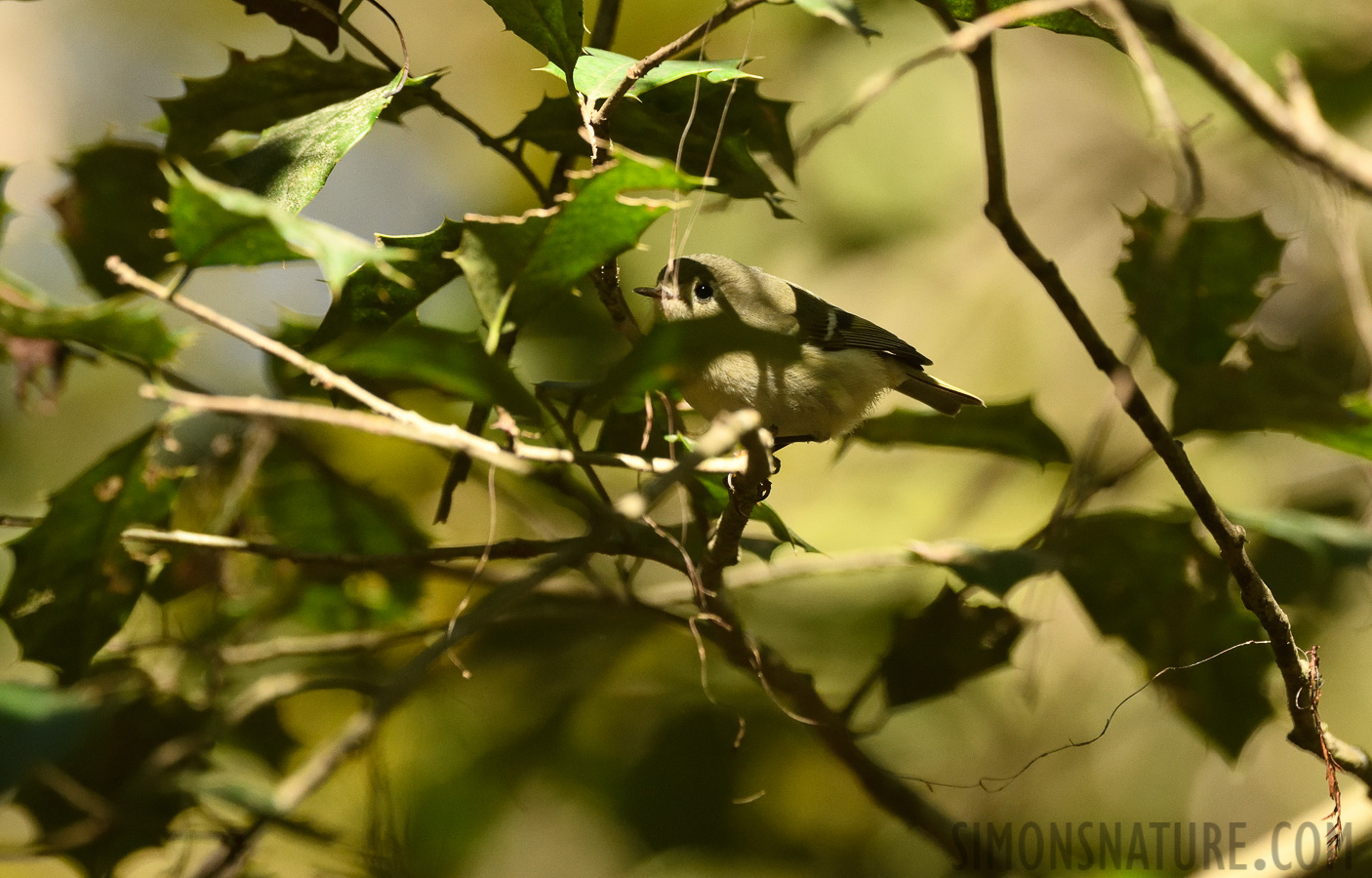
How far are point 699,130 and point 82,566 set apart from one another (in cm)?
100

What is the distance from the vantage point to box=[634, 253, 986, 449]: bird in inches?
69.6

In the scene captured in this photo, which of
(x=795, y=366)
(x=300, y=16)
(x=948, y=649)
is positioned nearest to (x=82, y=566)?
(x=300, y=16)

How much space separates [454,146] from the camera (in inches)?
154

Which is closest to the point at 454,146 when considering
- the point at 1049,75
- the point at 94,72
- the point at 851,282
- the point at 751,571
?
the point at 94,72

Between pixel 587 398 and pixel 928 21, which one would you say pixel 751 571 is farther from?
pixel 928 21

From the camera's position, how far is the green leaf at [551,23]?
43.9 inches

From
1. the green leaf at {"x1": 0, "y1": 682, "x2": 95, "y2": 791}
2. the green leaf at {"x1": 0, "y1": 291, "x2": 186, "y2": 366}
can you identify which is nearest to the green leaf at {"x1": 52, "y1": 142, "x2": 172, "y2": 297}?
the green leaf at {"x1": 0, "y1": 291, "x2": 186, "y2": 366}

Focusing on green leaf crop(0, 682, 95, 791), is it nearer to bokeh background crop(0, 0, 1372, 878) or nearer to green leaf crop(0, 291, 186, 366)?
green leaf crop(0, 291, 186, 366)

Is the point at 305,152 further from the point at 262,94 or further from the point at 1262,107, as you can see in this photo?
the point at 1262,107

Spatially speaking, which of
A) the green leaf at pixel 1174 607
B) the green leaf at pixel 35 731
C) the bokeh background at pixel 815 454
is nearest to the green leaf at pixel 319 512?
the bokeh background at pixel 815 454

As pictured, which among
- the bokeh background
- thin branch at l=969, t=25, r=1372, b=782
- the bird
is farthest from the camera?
the bokeh background

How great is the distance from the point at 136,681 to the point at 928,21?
3.05 m

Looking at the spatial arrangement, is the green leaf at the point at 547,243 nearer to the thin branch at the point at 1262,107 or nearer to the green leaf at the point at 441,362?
the green leaf at the point at 441,362

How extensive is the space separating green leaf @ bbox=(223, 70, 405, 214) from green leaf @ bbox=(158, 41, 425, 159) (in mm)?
186
